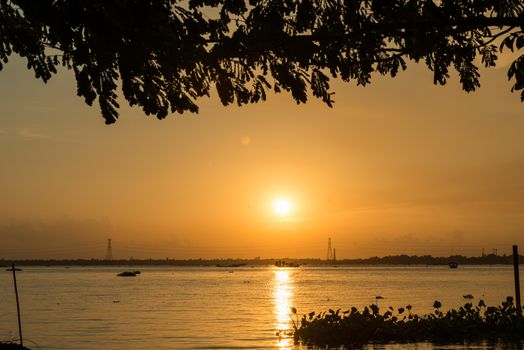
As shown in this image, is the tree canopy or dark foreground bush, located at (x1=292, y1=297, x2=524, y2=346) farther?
dark foreground bush, located at (x1=292, y1=297, x2=524, y2=346)

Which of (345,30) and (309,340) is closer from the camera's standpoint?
(345,30)

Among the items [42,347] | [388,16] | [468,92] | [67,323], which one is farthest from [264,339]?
[388,16]

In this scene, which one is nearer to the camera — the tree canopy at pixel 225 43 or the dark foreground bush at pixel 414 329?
the tree canopy at pixel 225 43

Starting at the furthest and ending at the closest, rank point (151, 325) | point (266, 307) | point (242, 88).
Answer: point (266, 307) → point (151, 325) → point (242, 88)

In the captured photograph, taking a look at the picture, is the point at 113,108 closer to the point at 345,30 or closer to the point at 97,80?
the point at 97,80

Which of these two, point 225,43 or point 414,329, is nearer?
point 225,43

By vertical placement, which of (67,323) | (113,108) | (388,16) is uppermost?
(388,16)

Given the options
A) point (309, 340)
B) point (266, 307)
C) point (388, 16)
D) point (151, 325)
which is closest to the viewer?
point (388, 16)

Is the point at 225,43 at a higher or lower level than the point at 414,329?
higher

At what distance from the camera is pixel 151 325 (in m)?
47.5

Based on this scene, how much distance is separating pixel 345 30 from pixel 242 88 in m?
1.76

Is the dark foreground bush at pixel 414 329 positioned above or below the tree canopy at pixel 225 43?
below

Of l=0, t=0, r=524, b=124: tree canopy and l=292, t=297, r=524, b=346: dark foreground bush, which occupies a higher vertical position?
l=0, t=0, r=524, b=124: tree canopy

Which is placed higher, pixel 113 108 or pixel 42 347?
pixel 113 108
